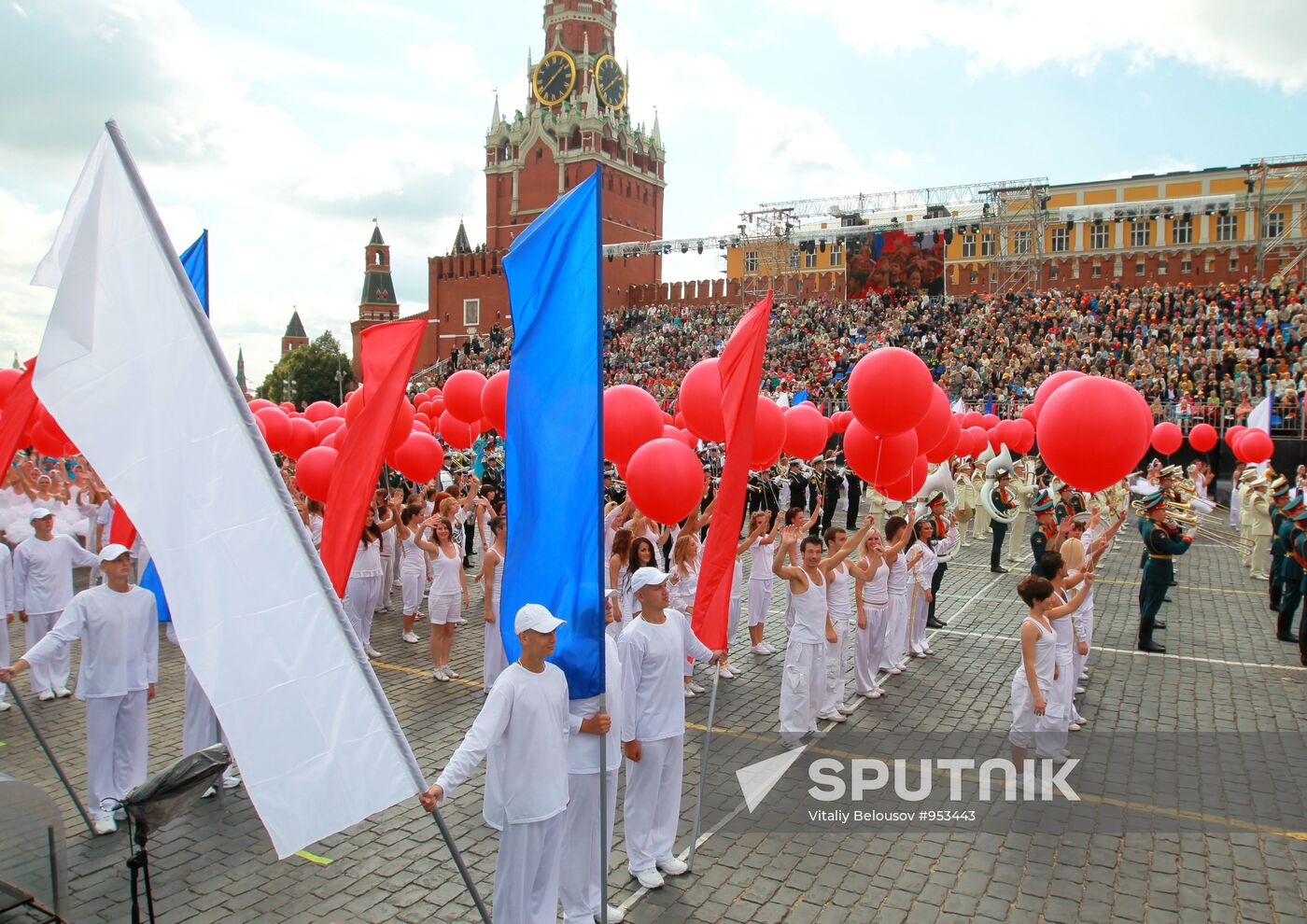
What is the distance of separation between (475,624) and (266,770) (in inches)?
362

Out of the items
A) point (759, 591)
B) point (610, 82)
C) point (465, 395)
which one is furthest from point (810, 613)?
point (610, 82)

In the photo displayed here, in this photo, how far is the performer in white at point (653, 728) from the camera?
5391 mm

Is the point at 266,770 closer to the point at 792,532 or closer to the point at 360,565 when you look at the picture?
the point at 792,532

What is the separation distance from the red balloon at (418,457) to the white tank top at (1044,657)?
7.94m

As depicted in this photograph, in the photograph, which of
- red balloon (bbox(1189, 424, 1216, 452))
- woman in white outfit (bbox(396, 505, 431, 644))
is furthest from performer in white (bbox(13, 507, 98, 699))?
red balloon (bbox(1189, 424, 1216, 452))

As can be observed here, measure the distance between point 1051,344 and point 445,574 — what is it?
102ft

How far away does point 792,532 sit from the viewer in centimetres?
793

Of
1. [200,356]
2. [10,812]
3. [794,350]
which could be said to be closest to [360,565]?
[10,812]

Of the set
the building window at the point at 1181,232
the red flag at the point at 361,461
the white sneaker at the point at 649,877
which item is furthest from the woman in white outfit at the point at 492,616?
the building window at the point at 1181,232

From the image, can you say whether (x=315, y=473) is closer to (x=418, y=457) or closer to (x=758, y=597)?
(x=418, y=457)

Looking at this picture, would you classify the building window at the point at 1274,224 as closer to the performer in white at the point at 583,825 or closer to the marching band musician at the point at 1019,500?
the marching band musician at the point at 1019,500

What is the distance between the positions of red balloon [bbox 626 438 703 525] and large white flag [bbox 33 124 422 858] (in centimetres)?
438

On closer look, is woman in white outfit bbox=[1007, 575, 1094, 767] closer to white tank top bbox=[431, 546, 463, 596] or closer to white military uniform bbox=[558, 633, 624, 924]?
white military uniform bbox=[558, 633, 624, 924]

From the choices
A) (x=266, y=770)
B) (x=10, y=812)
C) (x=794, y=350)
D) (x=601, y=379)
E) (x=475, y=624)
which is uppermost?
(x=794, y=350)
